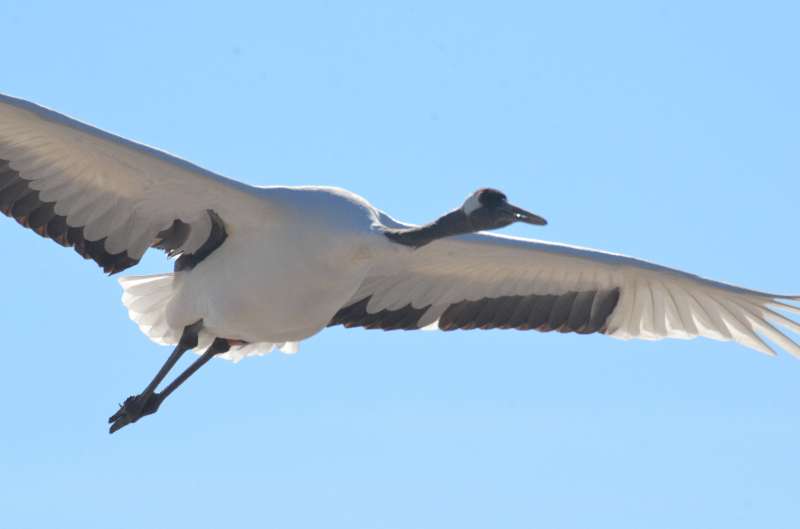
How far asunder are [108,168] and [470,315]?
4.14 metres

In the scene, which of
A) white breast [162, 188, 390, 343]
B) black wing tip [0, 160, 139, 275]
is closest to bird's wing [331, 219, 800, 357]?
white breast [162, 188, 390, 343]

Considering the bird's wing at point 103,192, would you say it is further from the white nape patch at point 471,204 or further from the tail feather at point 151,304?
the white nape patch at point 471,204

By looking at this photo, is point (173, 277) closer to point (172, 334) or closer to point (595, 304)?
point (172, 334)

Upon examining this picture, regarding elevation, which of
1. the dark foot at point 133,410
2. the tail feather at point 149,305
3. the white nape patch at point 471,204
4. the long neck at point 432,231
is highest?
the white nape patch at point 471,204

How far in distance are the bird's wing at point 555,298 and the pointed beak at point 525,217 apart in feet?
7.70

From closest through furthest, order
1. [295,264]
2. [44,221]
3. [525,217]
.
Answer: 1. [525,217]
2. [295,264]
3. [44,221]

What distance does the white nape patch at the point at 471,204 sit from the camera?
581 inches

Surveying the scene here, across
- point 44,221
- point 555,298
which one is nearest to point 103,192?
point 44,221

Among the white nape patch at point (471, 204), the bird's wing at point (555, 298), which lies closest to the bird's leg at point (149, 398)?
the bird's wing at point (555, 298)

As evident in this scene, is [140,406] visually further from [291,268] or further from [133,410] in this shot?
[291,268]

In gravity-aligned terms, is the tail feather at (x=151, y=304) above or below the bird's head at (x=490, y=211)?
below

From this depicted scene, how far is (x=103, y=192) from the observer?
15836mm

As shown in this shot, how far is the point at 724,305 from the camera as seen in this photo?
1741 cm

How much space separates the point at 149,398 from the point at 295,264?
2.40 m
